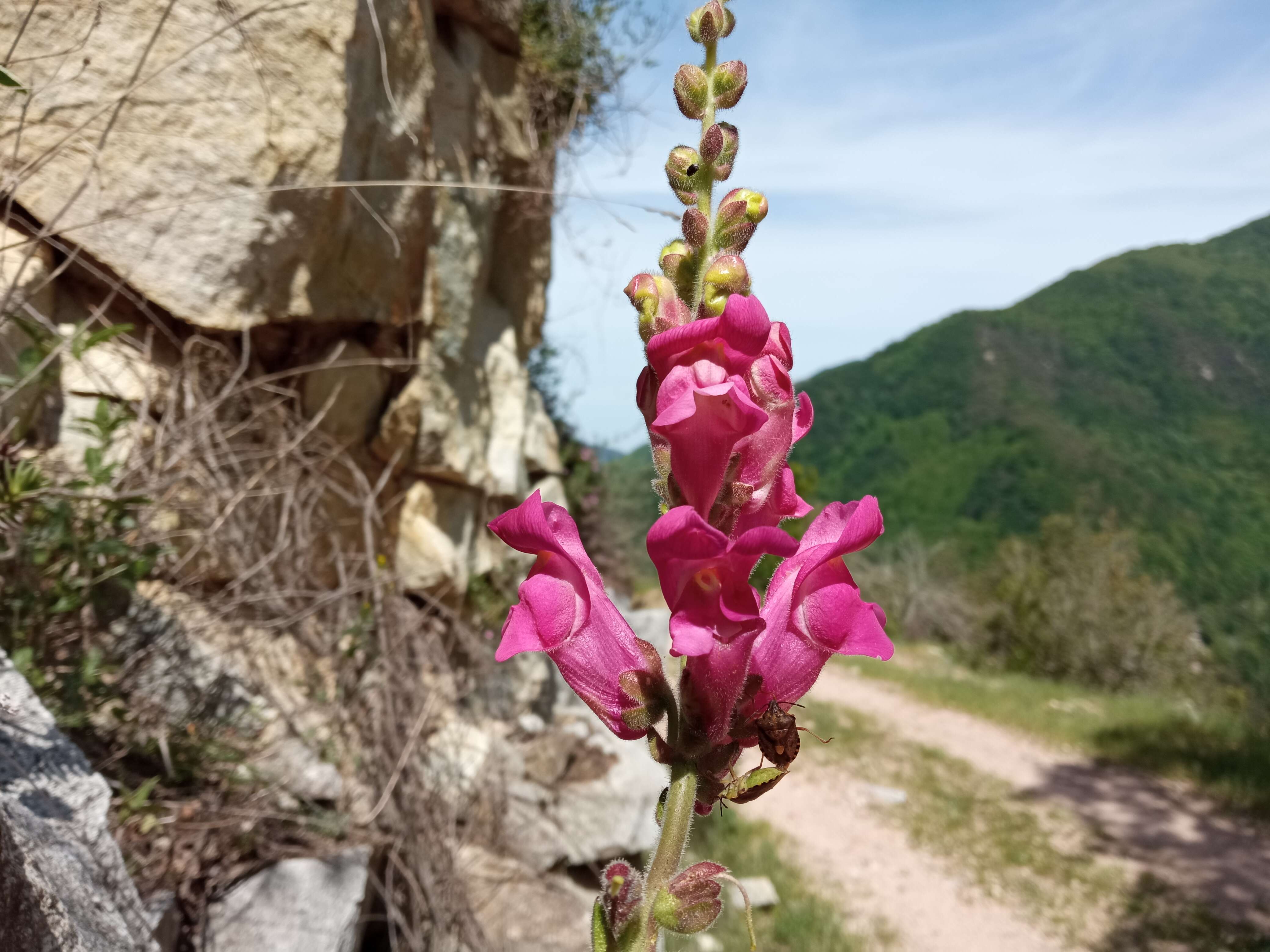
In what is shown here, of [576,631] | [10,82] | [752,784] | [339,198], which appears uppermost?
[339,198]

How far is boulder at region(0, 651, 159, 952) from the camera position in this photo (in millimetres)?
1145

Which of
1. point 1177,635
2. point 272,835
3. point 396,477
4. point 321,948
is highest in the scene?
point 396,477

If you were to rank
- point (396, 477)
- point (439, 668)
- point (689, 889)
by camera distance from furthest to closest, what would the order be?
1. point (396, 477)
2. point (439, 668)
3. point (689, 889)

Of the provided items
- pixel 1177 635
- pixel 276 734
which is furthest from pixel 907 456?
pixel 276 734

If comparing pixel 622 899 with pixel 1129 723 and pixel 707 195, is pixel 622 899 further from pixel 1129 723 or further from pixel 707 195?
pixel 1129 723

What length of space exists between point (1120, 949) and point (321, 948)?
5.74 m

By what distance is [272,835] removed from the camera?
8.82 ft

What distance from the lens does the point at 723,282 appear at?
1046 mm

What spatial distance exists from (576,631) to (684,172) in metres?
0.67

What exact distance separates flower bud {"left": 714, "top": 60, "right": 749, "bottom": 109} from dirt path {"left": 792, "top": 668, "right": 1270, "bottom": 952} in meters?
6.44

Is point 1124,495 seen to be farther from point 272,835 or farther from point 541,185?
point 272,835

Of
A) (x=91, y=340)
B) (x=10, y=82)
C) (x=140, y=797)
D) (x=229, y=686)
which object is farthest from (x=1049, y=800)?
(x=10, y=82)

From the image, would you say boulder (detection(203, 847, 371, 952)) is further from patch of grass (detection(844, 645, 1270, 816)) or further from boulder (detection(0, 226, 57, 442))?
patch of grass (detection(844, 645, 1270, 816))

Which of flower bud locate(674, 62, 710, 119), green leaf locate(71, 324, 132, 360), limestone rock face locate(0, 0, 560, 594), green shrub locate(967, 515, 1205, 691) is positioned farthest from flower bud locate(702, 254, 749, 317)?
green shrub locate(967, 515, 1205, 691)
